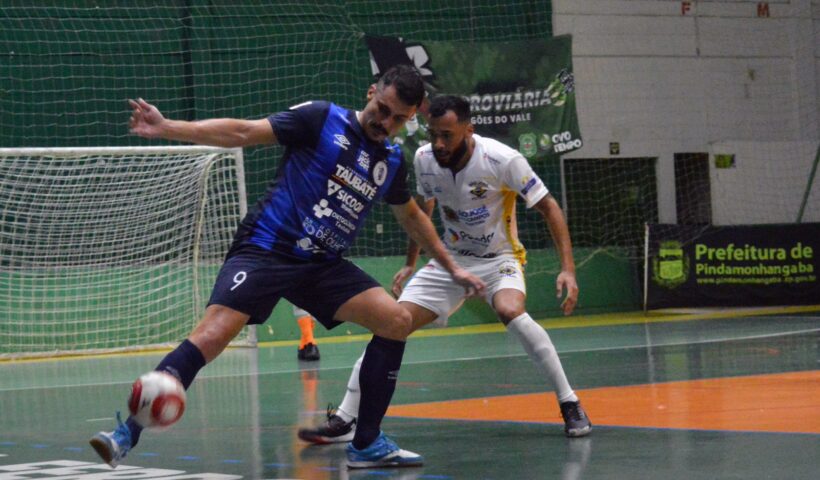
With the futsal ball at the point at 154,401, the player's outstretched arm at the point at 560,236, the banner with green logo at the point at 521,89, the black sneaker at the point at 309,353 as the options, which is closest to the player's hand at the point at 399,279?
the player's outstretched arm at the point at 560,236

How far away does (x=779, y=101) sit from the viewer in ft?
78.5

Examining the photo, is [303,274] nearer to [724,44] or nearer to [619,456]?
[619,456]

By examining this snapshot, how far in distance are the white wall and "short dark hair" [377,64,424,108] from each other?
53.0 ft

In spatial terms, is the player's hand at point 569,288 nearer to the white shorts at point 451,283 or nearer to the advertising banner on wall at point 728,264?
the white shorts at point 451,283

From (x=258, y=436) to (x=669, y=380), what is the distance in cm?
383

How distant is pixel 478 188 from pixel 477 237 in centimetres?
30

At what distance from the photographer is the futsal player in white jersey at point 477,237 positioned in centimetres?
725

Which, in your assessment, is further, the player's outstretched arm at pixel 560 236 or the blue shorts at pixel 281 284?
the player's outstretched arm at pixel 560 236

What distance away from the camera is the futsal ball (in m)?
5.27

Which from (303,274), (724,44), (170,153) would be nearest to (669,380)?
(303,274)

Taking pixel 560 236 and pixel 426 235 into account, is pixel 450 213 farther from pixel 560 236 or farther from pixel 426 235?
pixel 426 235

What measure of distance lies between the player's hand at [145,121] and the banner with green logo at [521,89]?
1382 cm

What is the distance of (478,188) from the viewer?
24.8 ft

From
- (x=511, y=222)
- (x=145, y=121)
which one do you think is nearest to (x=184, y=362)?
(x=145, y=121)
